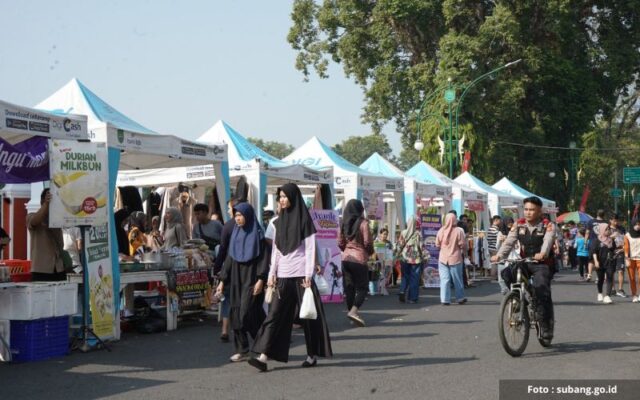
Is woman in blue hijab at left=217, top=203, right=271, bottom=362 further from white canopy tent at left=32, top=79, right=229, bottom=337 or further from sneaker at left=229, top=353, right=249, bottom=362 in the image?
white canopy tent at left=32, top=79, right=229, bottom=337

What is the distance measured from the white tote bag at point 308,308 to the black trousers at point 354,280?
16.3 feet

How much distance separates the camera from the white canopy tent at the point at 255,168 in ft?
58.3

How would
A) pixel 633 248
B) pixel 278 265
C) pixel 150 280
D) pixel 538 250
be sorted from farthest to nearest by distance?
pixel 633 248
pixel 150 280
pixel 538 250
pixel 278 265

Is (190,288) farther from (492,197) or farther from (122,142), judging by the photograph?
(492,197)

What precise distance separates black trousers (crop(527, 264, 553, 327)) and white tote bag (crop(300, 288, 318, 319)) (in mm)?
2846

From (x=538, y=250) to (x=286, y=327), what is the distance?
125 inches

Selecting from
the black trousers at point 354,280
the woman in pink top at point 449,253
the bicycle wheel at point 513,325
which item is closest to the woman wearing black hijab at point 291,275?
the bicycle wheel at point 513,325

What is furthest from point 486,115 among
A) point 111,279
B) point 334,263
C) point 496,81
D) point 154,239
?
point 111,279

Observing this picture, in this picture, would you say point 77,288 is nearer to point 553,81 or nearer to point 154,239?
point 154,239

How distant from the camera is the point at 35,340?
34.3ft

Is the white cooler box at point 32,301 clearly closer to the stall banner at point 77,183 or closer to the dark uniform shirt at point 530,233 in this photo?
the stall banner at point 77,183

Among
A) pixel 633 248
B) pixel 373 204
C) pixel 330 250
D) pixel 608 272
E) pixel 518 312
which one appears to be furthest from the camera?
pixel 373 204

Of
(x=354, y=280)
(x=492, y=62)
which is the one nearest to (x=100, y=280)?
(x=354, y=280)

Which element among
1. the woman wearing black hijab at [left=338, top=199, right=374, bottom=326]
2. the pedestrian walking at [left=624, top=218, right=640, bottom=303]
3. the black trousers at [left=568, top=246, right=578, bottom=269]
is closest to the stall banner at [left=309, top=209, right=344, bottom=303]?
the woman wearing black hijab at [left=338, top=199, right=374, bottom=326]
